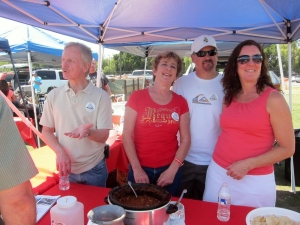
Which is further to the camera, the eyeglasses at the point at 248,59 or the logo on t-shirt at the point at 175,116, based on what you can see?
the logo on t-shirt at the point at 175,116

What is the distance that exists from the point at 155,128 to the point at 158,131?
0.11ft

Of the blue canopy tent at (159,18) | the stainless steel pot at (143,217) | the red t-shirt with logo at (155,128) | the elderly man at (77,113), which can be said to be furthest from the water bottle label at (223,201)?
the blue canopy tent at (159,18)

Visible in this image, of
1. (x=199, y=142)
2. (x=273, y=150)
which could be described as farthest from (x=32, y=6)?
(x=273, y=150)

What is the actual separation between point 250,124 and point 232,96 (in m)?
0.30

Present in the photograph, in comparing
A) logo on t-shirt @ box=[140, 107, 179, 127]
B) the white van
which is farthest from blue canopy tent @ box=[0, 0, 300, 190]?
the white van

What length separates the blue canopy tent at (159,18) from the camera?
2.69 meters

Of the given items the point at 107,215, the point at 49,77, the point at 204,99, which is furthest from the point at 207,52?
the point at 49,77

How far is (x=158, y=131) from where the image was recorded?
6.23 ft

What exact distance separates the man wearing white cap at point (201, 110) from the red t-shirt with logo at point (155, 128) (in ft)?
0.62

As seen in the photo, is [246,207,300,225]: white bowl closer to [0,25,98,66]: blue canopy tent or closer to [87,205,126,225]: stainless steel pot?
[87,205,126,225]: stainless steel pot

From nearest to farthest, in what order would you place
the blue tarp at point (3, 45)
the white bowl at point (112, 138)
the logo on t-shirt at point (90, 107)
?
the logo on t-shirt at point (90, 107) < the white bowl at point (112, 138) < the blue tarp at point (3, 45)

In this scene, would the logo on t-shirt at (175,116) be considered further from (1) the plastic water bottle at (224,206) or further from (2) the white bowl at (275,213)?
(2) the white bowl at (275,213)

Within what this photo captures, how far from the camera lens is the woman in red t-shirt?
190cm

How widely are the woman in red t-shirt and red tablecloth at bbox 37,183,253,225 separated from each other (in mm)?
351
